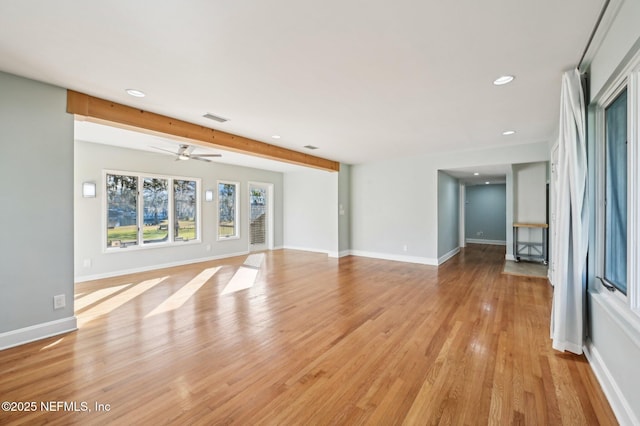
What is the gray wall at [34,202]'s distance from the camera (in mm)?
2604

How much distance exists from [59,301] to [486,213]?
36.7ft

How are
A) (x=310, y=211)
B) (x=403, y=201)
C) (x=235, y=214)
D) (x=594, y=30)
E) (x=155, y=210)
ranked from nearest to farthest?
1. (x=594, y=30)
2. (x=155, y=210)
3. (x=403, y=201)
4. (x=235, y=214)
5. (x=310, y=211)

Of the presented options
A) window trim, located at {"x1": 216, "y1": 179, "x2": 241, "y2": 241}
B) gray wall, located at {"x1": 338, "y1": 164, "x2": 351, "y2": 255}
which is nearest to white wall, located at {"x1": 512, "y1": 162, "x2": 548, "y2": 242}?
gray wall, located at {"x1": 338, "y1": 164, "x2": 351, "y2": 255}

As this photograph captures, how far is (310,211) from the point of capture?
8.73 meters

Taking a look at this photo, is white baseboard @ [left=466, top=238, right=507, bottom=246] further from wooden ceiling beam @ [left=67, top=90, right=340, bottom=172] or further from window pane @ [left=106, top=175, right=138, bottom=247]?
window pane @ [left=106, top=175, right=138, bottom=247]

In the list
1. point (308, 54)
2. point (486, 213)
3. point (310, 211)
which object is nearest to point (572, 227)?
point (308, 54)

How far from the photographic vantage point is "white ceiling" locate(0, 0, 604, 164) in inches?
70.6

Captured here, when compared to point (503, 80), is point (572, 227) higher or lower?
lower

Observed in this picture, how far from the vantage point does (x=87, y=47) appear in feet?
7.20

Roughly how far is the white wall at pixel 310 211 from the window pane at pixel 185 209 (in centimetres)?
315

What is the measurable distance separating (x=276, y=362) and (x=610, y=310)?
98.3 inches

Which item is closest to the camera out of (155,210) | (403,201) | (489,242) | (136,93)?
(136,93)

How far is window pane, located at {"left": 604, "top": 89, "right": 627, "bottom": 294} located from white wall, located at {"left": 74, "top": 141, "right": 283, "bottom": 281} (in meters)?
7.05

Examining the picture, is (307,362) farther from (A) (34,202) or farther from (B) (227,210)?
(B) (227,210)
